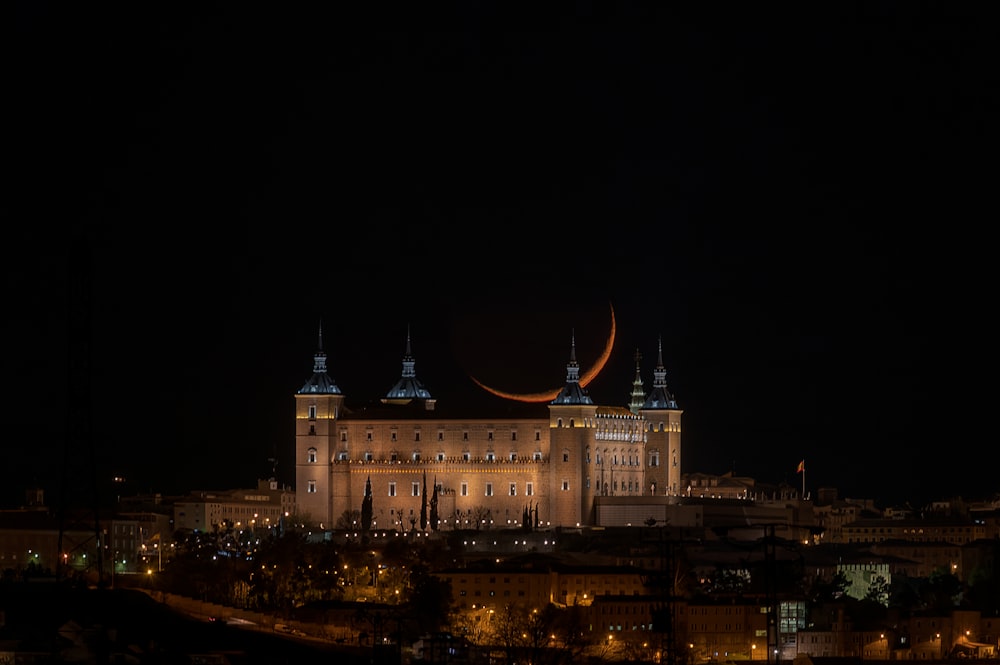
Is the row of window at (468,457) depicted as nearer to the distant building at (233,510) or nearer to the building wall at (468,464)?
the building wall at (468,464)

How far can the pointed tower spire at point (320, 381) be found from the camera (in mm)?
116312

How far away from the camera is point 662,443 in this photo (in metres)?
117

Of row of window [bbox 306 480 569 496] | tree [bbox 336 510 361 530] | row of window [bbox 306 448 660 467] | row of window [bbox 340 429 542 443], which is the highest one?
row of window [bbox 340 429 542 443]

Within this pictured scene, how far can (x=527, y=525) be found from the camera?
109 meters

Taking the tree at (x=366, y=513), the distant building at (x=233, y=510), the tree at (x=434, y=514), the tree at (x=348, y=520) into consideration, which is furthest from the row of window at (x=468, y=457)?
the distant building at (x=233, y=510)

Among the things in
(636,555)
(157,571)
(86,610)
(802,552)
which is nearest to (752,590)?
(636,555)

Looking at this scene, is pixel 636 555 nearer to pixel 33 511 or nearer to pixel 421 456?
pixel 421 456

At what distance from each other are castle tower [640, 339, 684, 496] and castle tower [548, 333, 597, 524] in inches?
210

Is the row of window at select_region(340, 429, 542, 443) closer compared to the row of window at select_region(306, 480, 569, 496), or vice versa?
the row of window at select_region(306, 480, 569, 496)

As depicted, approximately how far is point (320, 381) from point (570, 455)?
38.1 ft

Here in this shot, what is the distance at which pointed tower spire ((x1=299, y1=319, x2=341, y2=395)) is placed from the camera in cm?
11631

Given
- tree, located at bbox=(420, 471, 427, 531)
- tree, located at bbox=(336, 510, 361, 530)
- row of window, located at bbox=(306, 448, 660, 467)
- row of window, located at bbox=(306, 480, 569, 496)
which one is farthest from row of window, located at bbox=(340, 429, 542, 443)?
tree, located at bbox=(336, 510, 361, 530)

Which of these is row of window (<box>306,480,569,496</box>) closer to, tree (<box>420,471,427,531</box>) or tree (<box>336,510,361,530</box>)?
tree (<box>420,471,427,531</box>)

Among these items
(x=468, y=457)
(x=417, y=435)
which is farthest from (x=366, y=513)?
(x=468, y=457)
